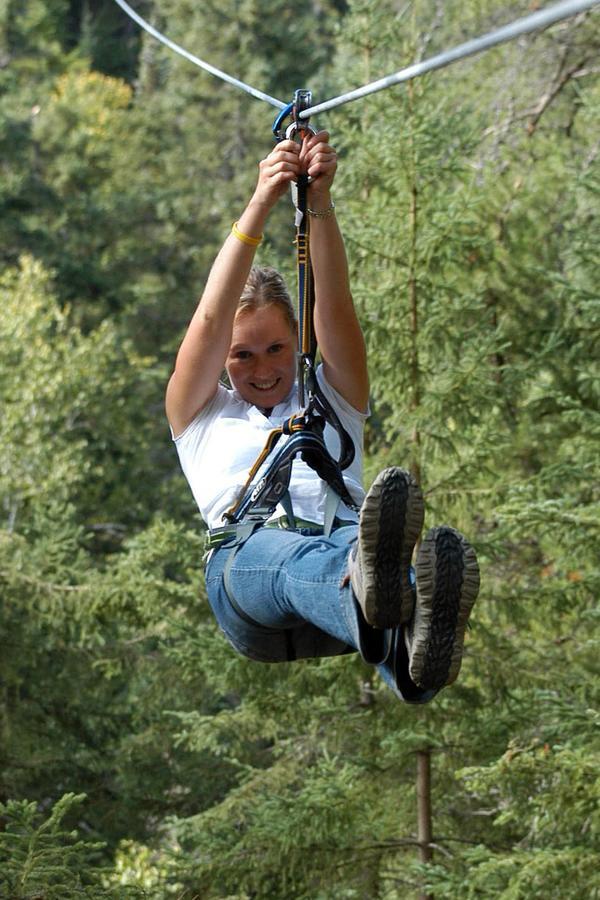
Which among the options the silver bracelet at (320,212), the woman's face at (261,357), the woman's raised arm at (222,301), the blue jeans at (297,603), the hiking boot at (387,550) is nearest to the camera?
the hiking boot at (387,550)

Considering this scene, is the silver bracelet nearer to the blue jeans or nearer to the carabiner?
the carabiner

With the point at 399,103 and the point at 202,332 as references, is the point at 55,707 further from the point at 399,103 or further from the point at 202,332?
the point at 202,332

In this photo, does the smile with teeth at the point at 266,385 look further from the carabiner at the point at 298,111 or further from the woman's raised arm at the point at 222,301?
the carabiner at the point at 298,111

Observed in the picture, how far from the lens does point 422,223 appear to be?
24.3 feet

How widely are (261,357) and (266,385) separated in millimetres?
81

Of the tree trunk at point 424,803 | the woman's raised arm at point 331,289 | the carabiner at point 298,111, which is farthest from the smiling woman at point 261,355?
the tree trunk at point 424,803

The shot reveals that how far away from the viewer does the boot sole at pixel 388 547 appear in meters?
2.82

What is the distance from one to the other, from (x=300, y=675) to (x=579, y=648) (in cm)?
202

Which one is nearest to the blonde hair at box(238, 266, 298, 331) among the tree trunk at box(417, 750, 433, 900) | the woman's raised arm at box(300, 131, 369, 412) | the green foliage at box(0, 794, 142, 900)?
the woman's raised arm at box(300, 131, 369, 412)

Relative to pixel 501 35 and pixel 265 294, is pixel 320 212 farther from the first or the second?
pixel 501 35

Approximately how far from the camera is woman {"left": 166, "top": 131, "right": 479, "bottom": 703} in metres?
2.85

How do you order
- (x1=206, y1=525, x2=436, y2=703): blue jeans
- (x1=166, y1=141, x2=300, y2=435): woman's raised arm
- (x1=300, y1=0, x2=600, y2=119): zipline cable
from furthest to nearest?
(x1=166, y1=141, x2=300, y2=435): woman's raised arm, (x1=206, y1=525, x2=436, y2=703): blue jeans, (x1=300, y1=0, x2=600, y2=119): zipline cable

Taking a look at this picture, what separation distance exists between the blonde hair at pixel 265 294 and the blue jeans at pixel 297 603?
75 centimetres

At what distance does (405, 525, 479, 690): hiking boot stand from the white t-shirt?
73cm
